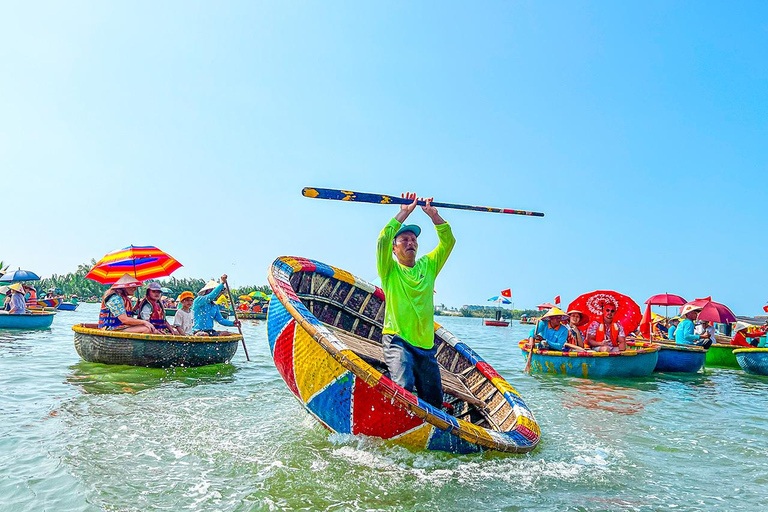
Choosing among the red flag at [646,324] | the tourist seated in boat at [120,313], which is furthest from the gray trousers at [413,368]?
the red flag at [646,324]

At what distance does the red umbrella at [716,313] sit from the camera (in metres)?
15.0

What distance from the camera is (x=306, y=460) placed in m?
4.23

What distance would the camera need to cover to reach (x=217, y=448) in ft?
14.9

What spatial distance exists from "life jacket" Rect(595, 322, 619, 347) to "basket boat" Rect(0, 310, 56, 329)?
17.5m

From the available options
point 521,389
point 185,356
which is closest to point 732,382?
point 521,389

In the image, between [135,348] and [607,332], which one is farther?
[607,332]

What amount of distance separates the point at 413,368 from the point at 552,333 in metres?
7.40

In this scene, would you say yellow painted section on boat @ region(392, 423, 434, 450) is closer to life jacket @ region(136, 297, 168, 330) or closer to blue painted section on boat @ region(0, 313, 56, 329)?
life jacket @ region(136, 297, 168, 330)

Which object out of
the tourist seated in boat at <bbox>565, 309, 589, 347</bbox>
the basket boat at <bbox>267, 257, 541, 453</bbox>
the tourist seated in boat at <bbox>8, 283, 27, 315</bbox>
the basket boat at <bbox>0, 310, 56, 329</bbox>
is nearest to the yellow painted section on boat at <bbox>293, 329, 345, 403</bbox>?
the basket boat at <bbox>267, 257, 541, 453</bbox>

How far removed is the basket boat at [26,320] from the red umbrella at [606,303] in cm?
1711

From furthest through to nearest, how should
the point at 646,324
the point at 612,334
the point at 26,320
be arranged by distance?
the point at 26,320
the point at 646,324
the point at 612,334

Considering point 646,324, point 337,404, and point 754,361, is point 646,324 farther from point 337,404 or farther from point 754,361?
point 337,404

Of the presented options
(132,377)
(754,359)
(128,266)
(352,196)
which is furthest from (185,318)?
(754,359)

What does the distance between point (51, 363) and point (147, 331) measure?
6.94ft
